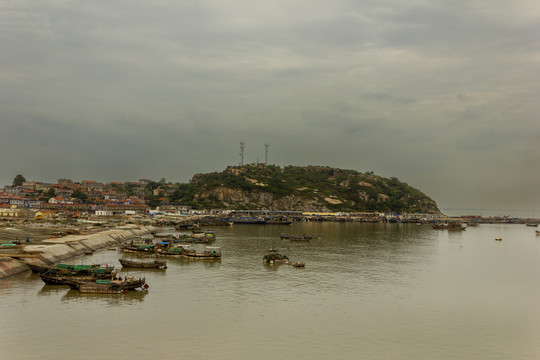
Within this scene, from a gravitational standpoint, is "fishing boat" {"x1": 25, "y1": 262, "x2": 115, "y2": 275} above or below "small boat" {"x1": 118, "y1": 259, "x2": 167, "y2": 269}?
above

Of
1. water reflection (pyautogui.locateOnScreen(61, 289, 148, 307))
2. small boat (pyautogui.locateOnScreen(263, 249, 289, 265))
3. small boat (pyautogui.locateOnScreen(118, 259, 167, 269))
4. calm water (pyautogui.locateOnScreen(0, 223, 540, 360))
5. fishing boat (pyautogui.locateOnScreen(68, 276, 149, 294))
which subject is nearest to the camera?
calm water (pyautogui.locateOnScreen(0, 223, 540, 360))

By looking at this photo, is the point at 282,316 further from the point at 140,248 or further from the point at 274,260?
the point at 140,248

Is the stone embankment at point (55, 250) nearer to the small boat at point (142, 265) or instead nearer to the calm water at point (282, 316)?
the calm water at point (282, 316)

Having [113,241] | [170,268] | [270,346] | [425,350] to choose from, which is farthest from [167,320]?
[113,241]

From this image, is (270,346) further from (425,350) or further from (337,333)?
(425,350)

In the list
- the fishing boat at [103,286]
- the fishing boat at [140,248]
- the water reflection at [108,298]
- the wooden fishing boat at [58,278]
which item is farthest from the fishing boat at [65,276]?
the fishing boat at [140,248]

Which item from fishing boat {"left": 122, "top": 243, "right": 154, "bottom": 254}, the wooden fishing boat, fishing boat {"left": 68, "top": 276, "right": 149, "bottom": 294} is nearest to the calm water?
the wooden fishing boat

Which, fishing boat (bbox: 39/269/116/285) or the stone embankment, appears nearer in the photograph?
fishing boat (bbox: 39/269/116/285)

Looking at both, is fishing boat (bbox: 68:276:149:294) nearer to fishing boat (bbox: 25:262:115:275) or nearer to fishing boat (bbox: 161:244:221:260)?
fishing boat (bbox: 25:262:115:275)

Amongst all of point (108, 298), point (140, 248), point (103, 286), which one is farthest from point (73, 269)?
point (140, 248)
